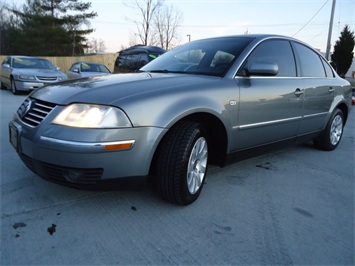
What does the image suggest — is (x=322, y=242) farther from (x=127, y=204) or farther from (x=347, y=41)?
(x=347, y=41)

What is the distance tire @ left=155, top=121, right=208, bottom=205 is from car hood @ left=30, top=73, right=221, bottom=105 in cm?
36

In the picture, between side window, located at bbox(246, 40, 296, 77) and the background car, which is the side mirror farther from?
the background car

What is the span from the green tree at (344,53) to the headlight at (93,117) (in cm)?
3114

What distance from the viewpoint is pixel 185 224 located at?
2.26 metres

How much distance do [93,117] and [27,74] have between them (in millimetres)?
9071

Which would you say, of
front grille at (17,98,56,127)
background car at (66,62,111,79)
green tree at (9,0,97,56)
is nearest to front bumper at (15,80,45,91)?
background car at (66,62,111,79)

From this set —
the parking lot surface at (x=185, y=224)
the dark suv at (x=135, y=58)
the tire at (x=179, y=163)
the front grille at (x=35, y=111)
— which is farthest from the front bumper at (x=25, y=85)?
the tire at (x=179, y=163)

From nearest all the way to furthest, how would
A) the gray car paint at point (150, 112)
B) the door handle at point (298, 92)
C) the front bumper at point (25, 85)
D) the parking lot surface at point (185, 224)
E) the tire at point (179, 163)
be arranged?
the parking lot surface at point (185, 224) → the gray car paint at point (150, 112) → the tire at point (179, 163) → the door handle at point (298, 92) → the front bumper at point (25, 85)

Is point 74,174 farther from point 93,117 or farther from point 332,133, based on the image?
point 332,133

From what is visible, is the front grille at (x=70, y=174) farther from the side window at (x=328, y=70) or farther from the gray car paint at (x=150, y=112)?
the side window at (x=328, y=70)

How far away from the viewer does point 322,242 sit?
6.99 ft

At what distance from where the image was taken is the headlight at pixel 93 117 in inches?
80.0

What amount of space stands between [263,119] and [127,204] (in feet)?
5.24

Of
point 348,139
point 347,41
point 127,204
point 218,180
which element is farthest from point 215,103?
point 347,41
